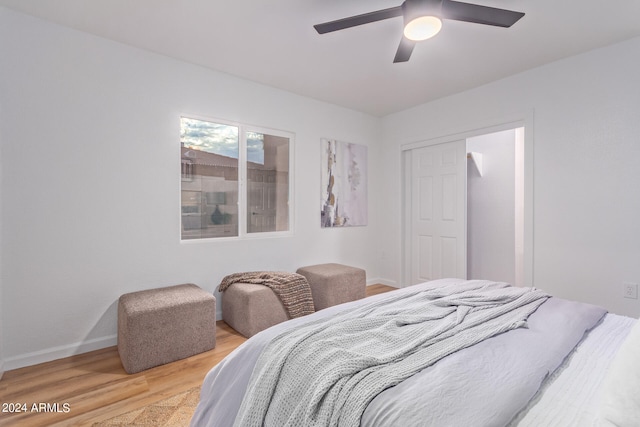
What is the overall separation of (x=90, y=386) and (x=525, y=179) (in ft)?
13.2

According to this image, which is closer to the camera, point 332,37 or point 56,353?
point 56,353

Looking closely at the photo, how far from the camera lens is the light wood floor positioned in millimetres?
1690

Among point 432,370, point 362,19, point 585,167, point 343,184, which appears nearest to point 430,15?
point 362,19

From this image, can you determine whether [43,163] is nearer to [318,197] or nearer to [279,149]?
[279,149]

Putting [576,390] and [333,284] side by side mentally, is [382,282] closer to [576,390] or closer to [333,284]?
[333,284]

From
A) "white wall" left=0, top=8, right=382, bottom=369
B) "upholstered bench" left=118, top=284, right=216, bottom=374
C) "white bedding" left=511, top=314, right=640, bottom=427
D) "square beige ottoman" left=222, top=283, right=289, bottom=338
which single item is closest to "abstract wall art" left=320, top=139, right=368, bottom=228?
"white wall" left=0, top=8, right=382, bottom=369

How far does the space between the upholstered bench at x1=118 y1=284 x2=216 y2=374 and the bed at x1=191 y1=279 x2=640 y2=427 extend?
3.49ft

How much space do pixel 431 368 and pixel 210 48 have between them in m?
2.90

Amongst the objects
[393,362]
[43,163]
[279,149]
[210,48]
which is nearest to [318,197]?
[279,149]

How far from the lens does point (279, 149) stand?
3654 mm

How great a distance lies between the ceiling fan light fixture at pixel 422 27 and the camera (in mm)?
1755

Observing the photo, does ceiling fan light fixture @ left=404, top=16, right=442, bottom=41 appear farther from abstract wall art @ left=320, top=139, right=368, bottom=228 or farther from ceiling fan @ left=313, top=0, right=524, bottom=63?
abstract wall art @ left=320, top=139, right=368, bottom=228

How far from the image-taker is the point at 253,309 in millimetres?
2682

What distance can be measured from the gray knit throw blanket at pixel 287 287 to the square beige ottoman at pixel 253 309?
5cm
